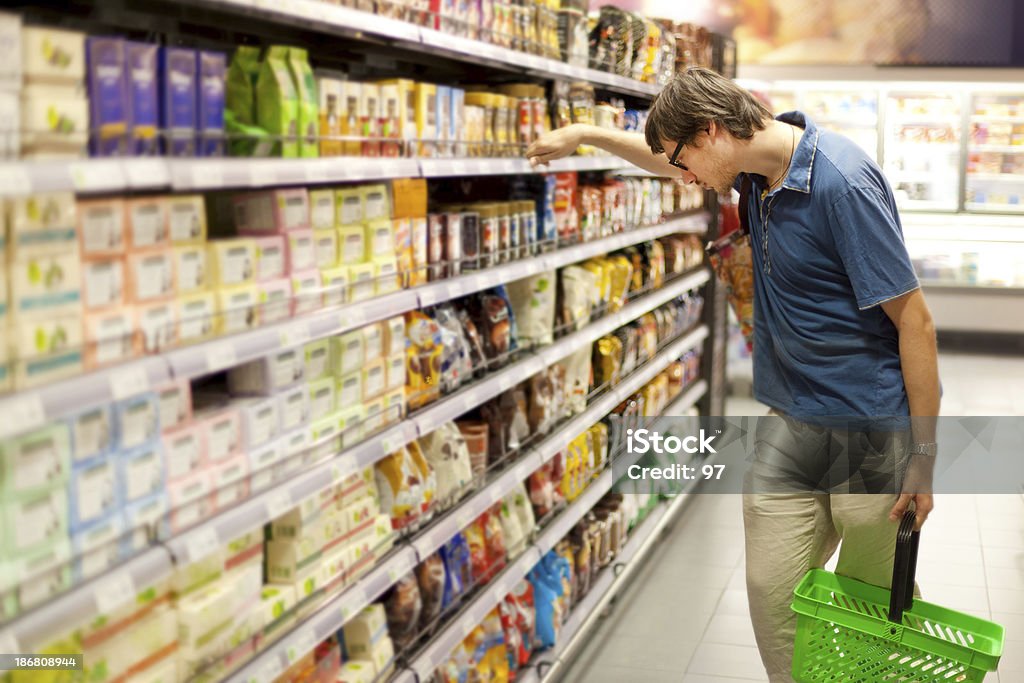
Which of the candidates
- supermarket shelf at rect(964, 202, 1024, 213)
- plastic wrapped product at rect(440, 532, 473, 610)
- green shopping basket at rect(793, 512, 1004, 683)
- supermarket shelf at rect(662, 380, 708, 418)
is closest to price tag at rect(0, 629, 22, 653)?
plastic wrapped product at rect(440, 532, 473, 610)

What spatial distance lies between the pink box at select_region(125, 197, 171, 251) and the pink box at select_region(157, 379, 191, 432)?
0.23 metres

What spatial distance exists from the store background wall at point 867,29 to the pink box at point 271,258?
791 cm

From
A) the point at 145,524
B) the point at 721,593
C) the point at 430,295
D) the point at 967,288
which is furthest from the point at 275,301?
the point at 967,288

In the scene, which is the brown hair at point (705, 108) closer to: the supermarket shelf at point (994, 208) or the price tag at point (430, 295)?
the price tag at point (430, 295)

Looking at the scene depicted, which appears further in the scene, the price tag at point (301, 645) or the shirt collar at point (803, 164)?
the shirt collar at point (803, 164)

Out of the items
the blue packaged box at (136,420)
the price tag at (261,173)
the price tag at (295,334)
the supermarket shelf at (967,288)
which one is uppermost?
the price tag at (261,173)

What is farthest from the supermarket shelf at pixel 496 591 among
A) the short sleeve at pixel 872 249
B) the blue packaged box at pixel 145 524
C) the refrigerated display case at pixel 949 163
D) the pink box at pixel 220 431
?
the refrigerated display case at pixel 949 163

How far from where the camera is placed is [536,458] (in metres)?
3.38

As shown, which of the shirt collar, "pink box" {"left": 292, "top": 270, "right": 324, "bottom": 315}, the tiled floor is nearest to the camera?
"pink box" {"left": 292, "top": 270, "right": 324, "bottom": 315}

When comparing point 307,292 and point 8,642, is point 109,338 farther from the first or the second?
point 307,292

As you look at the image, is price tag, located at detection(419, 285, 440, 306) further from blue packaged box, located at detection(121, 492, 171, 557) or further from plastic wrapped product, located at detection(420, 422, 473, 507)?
blue packaged box, located at detection(121, 492, 171, 557)

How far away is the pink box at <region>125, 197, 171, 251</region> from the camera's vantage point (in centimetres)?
171

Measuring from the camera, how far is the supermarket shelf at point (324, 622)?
1961 millimetres

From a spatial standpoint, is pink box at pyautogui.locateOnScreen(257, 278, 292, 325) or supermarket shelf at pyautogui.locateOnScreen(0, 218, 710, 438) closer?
supermarket shelf at pyautogui.locateOnScreen(0, 218, 710, 438)
